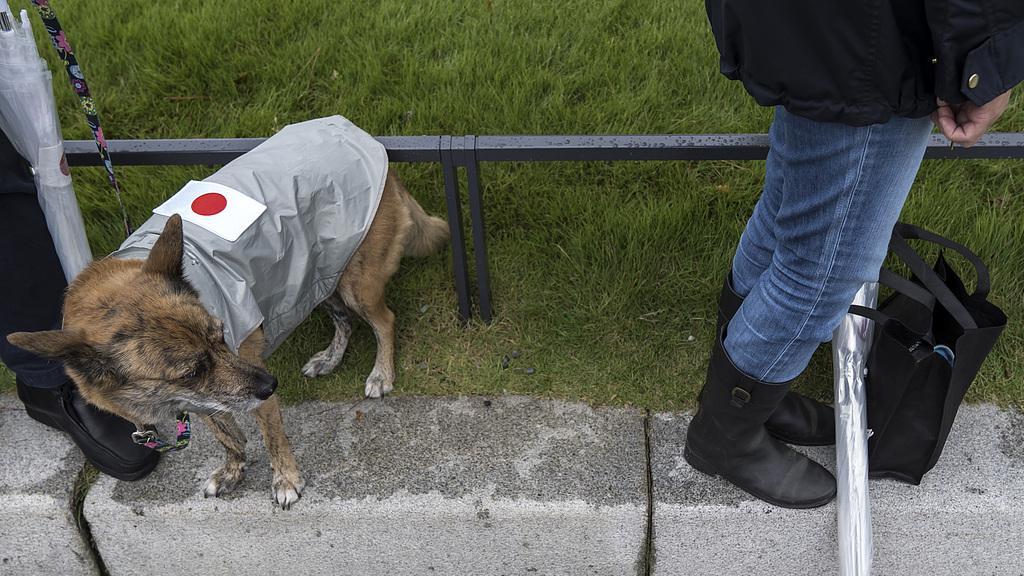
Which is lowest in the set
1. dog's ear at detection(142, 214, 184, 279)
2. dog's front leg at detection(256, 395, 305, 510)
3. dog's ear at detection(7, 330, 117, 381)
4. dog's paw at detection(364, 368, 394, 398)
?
dog's paw at detection(364, 368, 394, 398)

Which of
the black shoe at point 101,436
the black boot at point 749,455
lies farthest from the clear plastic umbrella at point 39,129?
the black boot at point 749,455

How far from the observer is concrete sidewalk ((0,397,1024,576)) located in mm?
2459

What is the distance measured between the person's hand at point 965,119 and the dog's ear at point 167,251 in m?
1.82

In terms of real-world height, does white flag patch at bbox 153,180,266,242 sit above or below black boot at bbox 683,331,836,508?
above

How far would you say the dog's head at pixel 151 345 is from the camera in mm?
2072

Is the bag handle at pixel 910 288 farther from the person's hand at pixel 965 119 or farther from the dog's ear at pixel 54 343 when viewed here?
the dog's ear at pixel 54 343

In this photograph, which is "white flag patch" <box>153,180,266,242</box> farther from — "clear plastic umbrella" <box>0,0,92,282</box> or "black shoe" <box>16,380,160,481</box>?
"black shoe" <box>16,380,160,481</box>

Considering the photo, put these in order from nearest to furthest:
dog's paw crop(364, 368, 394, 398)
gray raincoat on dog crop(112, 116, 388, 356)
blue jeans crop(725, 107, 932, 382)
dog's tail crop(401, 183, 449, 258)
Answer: blue jeans crop(725, 107, 932, 382) → gray raincoat on dog crop(112, 116, 388, 356) → dog's paw crop(364, 368, 394, 398) → dog's tail crop(401, 183, 449, 258)

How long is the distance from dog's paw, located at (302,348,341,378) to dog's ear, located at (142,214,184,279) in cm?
90

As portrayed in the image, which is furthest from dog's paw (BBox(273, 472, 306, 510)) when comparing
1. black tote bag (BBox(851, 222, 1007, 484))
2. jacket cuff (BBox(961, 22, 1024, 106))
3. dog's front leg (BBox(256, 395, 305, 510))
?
jacket cuff (BBox(961, 22, 1024, 106))

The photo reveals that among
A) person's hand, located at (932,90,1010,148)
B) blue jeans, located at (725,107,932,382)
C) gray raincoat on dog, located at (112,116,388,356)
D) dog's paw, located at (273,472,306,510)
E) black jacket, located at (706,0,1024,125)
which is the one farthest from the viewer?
dog's paw, located at (273,472,306,510)

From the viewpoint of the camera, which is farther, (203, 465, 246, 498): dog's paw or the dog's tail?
the dog's tail

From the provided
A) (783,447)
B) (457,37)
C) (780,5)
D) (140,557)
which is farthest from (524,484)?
(457,37)

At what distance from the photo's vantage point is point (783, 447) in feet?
8.09
